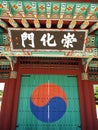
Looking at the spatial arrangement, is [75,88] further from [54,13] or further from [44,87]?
[54,13]

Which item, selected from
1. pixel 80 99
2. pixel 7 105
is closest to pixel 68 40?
pixel 80 99

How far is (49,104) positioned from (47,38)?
2.36 m

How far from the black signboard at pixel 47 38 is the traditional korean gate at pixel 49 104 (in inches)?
59.0

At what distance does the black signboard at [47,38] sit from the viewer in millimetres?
5645

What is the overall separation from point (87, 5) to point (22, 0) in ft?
6.04

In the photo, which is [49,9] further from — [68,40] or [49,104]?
[49,104]

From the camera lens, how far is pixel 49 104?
248 inches

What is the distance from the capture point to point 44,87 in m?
6.59

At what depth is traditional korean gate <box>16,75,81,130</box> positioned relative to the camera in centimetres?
601

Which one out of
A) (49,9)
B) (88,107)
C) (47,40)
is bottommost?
(88,107)

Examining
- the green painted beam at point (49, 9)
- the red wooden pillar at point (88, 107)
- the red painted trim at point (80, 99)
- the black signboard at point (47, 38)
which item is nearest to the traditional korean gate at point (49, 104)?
the red painted trim at point (80, 99)

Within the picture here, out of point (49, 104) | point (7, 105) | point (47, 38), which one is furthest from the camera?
point (49, 104)

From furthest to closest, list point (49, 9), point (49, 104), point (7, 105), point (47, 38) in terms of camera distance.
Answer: point (49, 104)
point (7, 105)
point (47, 38)
point (49, 9)

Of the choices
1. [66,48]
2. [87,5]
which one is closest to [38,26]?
[66,48]
